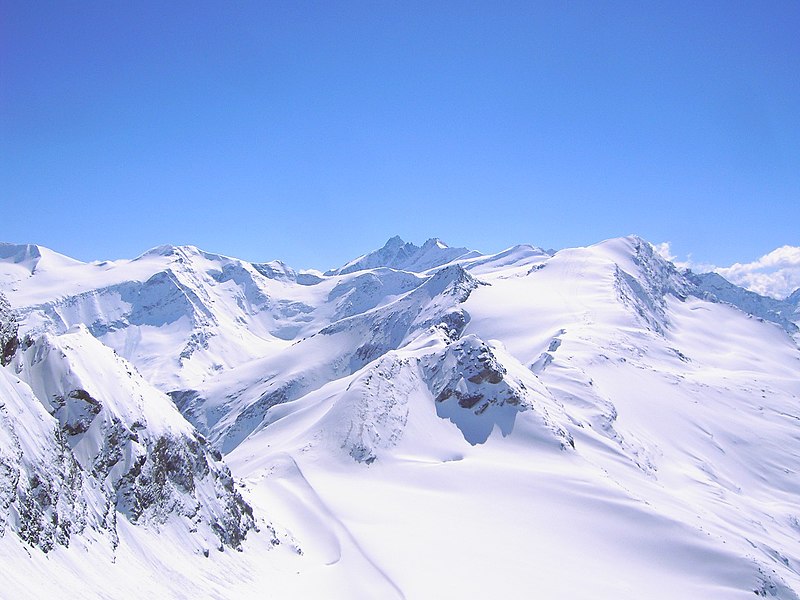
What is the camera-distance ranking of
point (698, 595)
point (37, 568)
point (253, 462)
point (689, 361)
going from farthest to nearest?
1. point (689, 361)
2. point (253, 462)
3. point (698, 595)
4. point (37, 568)

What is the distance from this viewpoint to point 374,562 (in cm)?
4578

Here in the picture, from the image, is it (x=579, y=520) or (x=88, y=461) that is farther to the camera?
(x=579, y=520)

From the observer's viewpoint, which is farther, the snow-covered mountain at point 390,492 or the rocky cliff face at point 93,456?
the snow-covered mountain at point 390,492

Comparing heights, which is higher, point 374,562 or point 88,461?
point 88,461

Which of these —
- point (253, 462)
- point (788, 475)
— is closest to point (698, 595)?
point (253, 462)

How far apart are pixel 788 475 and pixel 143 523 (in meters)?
143

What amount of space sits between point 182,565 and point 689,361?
644 ft

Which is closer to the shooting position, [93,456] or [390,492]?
[93,456]

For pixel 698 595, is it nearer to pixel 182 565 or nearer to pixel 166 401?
pixel 182 565

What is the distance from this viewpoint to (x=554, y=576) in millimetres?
46250

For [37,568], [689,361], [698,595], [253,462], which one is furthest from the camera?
[689,361]

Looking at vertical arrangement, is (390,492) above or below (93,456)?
below

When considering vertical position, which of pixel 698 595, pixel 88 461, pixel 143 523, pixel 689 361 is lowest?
pixel 698 595

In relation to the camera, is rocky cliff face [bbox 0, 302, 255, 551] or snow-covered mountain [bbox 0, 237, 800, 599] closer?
rocky cliff face [bbox 0, 302, 255, 551]
